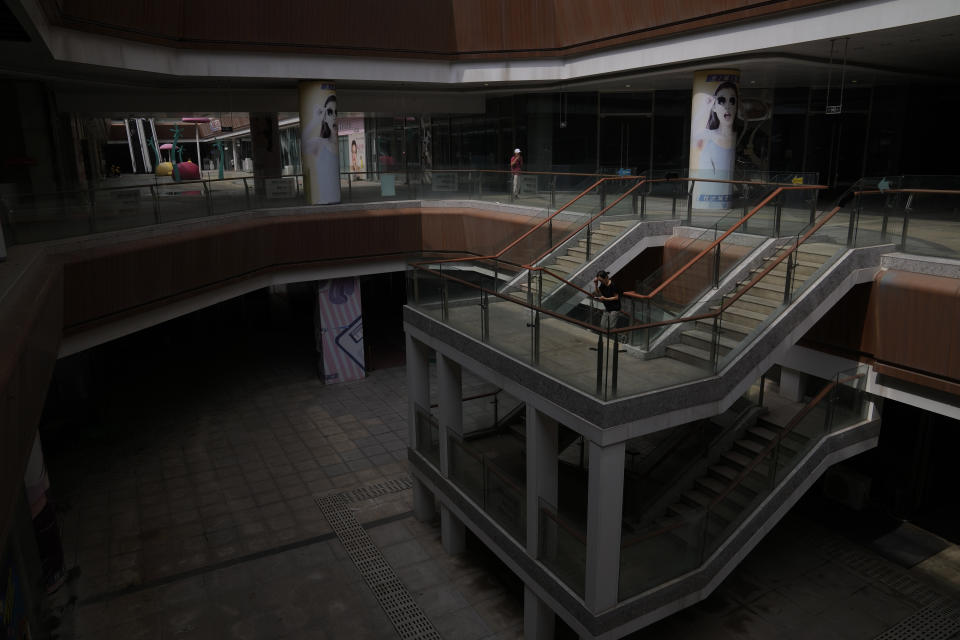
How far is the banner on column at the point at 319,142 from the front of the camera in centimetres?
1830

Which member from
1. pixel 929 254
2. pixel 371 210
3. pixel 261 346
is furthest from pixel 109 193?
pixel 929 254

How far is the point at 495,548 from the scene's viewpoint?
9.66 m

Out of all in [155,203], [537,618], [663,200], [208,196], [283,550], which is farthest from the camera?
[208,196]

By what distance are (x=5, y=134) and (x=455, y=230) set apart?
446 inches

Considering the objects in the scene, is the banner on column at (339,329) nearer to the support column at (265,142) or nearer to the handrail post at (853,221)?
the support column at (265,142)

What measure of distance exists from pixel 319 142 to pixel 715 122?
33.3 ft

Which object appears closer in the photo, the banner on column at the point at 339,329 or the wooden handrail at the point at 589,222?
the wooden handrail at the point at 589,222

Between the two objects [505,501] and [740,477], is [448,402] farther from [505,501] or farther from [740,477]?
[740,477]

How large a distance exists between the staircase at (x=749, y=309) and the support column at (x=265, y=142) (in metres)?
17.4

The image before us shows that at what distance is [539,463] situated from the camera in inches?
334

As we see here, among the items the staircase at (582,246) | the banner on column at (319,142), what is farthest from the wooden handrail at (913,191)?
the banner on column at (319,142)

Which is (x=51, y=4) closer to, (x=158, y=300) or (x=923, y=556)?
(x=158, y=300)

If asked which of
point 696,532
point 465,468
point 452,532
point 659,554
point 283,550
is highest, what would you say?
point 696,532

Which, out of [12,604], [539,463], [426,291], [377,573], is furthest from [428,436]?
[12,604]
